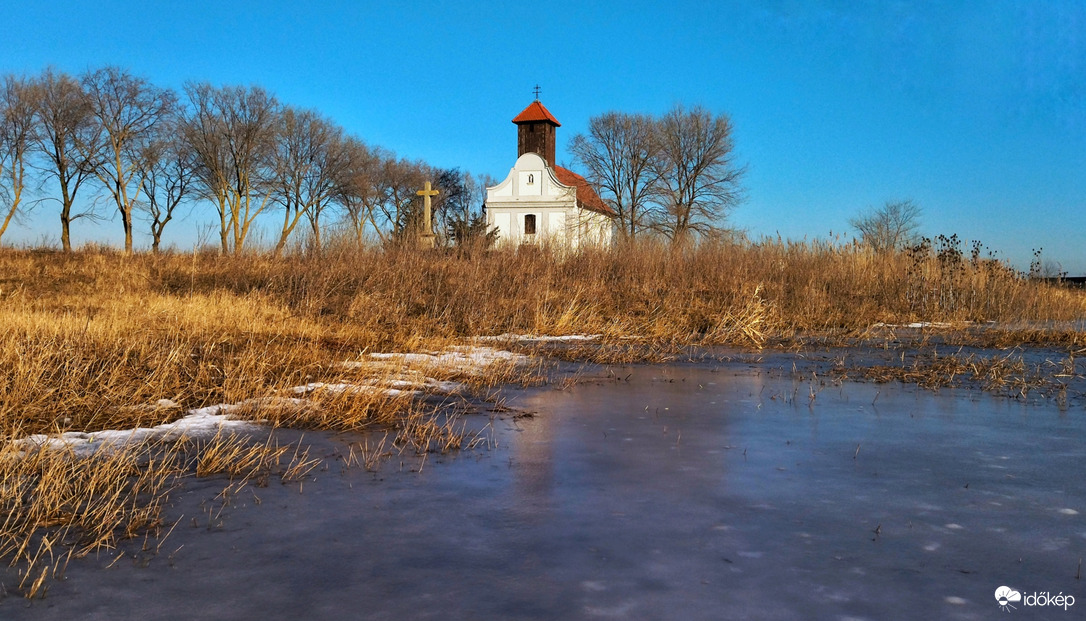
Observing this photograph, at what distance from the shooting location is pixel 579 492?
13.5 feet

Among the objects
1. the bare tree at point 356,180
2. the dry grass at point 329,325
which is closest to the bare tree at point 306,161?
the bare tree at point 356,180

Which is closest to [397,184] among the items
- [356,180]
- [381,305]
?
[356,180]

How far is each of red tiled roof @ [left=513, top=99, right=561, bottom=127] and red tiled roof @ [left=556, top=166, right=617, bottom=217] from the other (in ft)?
12.9

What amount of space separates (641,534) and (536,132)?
55.0 metres

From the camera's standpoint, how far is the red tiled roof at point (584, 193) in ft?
164

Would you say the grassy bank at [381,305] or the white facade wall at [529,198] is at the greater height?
the white facade wall at [529,198]

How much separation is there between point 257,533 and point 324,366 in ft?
16.2

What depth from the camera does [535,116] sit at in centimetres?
5669

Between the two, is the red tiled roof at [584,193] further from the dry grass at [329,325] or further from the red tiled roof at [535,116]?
the dry grass at [329,325]

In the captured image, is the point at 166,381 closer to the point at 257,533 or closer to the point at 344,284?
the point at 257,533

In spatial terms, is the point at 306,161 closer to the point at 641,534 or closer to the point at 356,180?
the point at 356,180

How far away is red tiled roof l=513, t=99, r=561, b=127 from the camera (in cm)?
5647

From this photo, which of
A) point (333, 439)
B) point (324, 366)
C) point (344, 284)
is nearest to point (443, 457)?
point (333, 439)

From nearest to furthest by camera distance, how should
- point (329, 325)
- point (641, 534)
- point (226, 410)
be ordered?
point (641, 534) → point (226, 410) → point (329, 325)
